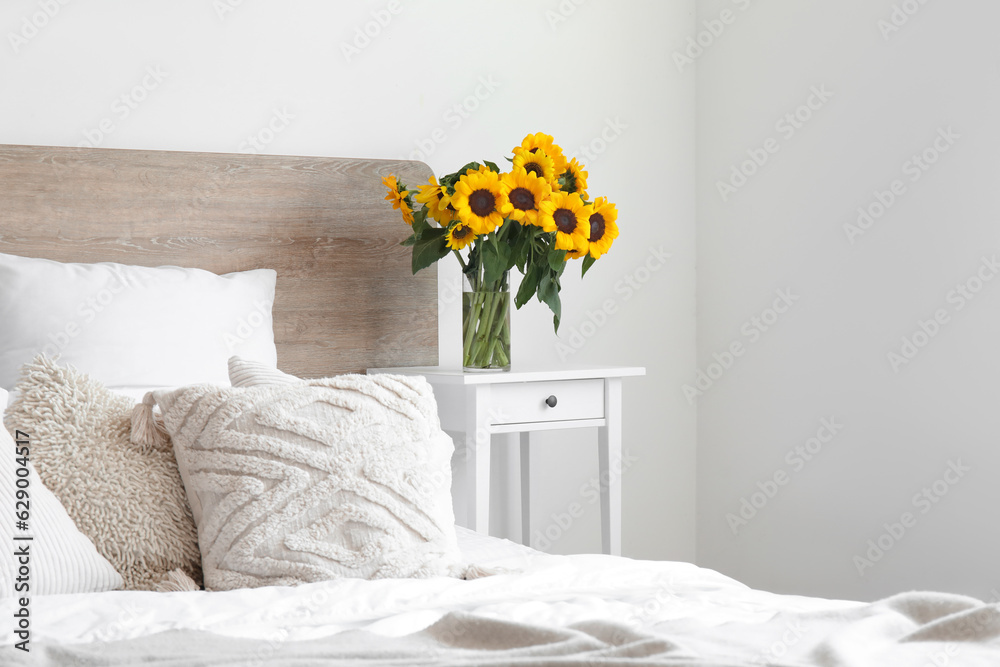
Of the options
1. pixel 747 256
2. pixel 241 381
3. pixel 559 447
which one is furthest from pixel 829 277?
pixel 241 381

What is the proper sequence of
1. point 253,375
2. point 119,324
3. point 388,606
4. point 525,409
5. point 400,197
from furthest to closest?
point 400,197 < point 525,409 < point 119,324 < point 253,375 < point 388,606

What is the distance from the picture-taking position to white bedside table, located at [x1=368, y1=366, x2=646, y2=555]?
2.12 m

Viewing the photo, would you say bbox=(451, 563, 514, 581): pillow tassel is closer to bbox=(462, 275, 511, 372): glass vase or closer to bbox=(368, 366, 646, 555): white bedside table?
bbox=(368, 366, 646, 555): white bedside table

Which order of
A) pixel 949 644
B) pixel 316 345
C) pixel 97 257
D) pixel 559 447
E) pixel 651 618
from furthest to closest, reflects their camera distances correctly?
pixel 559 447 → pixel 316 345 → pixel 97 257 → pixel 651 618 → pixel 949 644

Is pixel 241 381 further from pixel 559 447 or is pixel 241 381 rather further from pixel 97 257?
pixel 559 447

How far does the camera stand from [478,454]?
2.13 m

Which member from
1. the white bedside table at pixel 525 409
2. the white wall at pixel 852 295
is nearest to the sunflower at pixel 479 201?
the white bedside table at pixel 525 409

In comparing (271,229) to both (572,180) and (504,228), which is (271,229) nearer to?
(504,228)

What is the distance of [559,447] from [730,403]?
0.54m

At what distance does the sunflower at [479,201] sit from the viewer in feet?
6.73

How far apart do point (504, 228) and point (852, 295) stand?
96cm

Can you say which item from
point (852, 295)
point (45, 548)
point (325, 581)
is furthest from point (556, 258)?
point (45, 548)

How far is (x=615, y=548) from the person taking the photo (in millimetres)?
2334

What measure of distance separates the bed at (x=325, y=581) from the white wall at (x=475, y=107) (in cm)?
11
